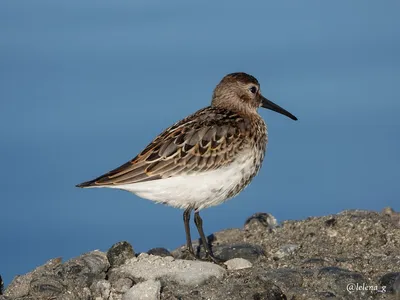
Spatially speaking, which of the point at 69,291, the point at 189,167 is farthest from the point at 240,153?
the point at 69,291

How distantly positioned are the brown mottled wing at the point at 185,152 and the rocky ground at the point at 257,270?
43.0 inches

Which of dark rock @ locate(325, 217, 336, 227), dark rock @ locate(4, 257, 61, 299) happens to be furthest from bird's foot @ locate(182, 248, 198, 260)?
dark rock @ locate(325, 217, 336, 227)

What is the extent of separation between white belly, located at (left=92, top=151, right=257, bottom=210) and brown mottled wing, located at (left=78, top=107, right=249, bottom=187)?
8 cm

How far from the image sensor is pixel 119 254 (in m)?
13.0

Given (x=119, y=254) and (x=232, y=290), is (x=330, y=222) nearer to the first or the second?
(x=232, y=290)

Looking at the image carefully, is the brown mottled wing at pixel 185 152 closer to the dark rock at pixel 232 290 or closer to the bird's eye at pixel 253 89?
the bird's eye at pixel 253 89

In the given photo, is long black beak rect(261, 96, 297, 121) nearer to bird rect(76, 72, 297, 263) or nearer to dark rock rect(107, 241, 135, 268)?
bird rect(76, 72, 297, 263)

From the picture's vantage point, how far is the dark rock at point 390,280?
11.6 m

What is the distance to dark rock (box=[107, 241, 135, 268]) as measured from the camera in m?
13.0

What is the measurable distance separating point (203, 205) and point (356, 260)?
2329mm

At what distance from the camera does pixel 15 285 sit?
509 inches

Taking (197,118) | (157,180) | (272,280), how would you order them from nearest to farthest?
(272,280) < (157,180) < (197,118)

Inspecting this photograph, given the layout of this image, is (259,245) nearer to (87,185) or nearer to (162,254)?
(162,254)

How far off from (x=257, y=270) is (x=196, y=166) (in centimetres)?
171
